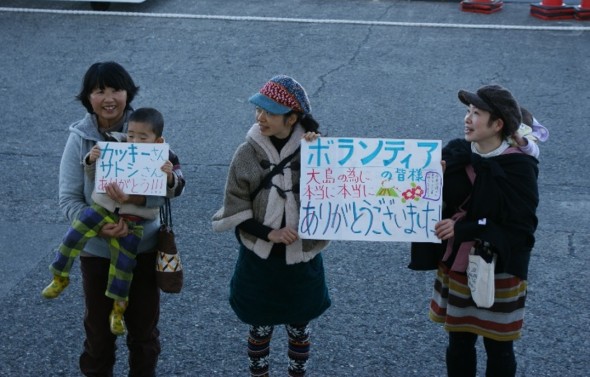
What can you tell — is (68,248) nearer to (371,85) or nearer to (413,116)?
(413,116)

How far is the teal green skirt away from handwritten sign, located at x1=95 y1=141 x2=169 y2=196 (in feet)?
1.72

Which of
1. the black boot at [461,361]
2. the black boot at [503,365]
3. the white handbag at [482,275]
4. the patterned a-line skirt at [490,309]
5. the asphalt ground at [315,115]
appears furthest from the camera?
the asphalt ground at [315,115]

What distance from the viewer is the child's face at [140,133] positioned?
3.83 m

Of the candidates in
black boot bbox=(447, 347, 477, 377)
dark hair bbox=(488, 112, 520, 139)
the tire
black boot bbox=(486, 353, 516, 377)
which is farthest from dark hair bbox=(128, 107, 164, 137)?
the tire

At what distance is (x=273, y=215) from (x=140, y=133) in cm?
67

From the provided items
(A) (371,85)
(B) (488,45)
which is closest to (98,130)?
(A) (371,85)

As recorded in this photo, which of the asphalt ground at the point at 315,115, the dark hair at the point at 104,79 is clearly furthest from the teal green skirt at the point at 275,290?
the dark hair at the point at 104,79

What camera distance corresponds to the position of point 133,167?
3.83m

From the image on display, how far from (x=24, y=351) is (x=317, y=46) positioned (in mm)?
6475

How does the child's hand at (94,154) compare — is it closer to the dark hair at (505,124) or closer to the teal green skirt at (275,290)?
the teal green skirt at (275,290)

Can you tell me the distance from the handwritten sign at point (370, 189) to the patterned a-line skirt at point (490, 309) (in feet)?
0.88

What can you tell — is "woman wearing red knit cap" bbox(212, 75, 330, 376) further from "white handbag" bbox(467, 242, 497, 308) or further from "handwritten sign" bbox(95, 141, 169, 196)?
"white handbag" bbox(467, 242, 497, 308)

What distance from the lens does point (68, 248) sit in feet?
12.9

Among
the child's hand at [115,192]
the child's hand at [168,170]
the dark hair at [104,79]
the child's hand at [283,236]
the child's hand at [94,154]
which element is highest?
the dark hair at [104,79]
